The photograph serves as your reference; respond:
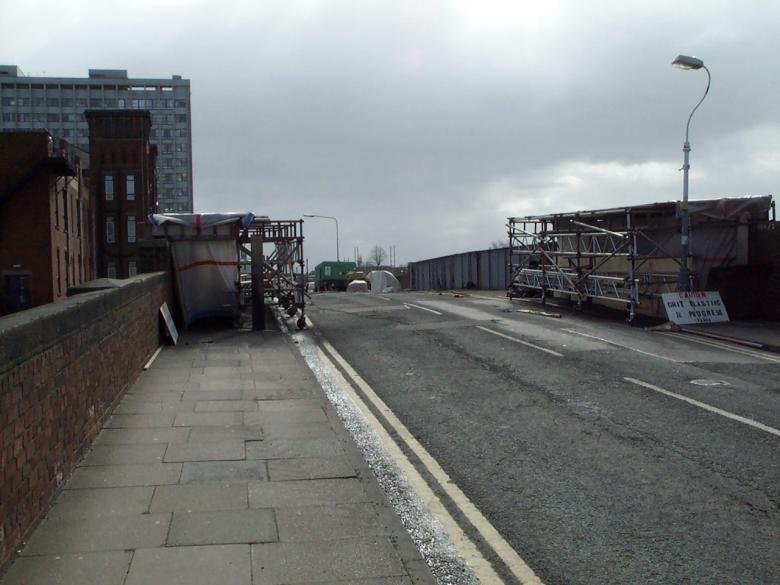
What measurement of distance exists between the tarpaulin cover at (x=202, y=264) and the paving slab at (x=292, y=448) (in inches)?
476

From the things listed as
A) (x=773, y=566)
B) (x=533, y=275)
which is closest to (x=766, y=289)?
(x=533, y=275)

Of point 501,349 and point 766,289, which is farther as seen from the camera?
point 766,289

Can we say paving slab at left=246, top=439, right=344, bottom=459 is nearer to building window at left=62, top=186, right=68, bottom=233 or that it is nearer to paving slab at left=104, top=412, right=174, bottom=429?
paving slab at left=104, top=412, right=174, bottom=429

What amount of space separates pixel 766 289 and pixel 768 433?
14.2 m

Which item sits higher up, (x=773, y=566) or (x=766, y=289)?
(x=766, y=289)

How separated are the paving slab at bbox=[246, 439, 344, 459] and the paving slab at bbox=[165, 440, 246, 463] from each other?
116 millimetres

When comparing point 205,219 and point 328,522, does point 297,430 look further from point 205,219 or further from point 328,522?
point 205,219

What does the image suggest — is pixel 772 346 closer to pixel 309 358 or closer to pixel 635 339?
pixel 635 339

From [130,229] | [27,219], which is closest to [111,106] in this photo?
[130,229]

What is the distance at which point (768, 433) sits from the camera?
8.19 meters

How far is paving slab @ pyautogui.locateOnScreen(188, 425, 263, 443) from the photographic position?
812cm

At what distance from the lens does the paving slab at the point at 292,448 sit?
751cm

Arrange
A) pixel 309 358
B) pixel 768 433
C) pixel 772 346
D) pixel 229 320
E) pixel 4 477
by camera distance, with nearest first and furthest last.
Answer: pixel 4 477 < pixel 768 433 < pixel 309 358 < pixel 772 346 < pixel 229 320

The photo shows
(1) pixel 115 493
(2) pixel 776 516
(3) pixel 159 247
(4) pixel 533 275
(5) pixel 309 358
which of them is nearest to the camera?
(2) pixel 776 516
